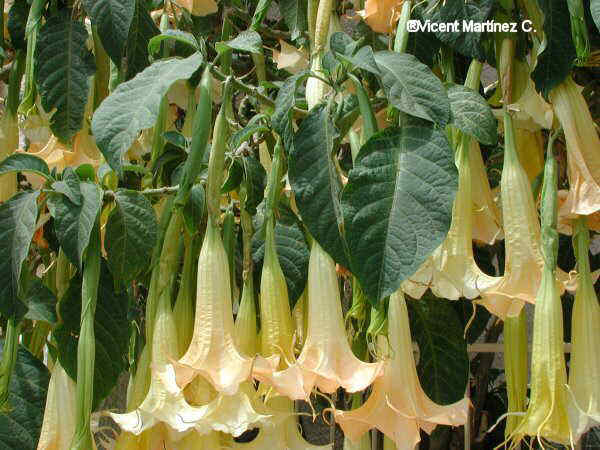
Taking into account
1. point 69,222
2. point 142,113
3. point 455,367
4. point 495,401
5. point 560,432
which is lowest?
point 495,401

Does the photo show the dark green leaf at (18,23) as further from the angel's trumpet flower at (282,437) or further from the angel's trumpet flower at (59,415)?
the angel's trumpet flower at (282,437)

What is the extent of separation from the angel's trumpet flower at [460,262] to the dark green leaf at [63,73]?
1.56 ft

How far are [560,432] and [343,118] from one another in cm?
37

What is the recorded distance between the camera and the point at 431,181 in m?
0.69

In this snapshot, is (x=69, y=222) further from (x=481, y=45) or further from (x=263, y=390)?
(x=481, y=45)

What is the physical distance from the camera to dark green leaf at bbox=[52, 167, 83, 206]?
77 centimetres

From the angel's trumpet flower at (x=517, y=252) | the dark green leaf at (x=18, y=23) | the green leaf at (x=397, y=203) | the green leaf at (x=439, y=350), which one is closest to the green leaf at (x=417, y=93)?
the green leaf at (x=397, y=203)

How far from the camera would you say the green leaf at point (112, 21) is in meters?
0.89

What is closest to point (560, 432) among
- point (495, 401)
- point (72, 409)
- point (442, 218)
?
point (442, 218)

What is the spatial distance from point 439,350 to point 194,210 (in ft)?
1.24

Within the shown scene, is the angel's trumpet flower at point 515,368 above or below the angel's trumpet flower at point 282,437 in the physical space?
above

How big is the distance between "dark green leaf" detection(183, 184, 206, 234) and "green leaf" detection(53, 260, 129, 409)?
11 cm

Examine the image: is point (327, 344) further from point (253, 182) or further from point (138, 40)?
point (138, 40)

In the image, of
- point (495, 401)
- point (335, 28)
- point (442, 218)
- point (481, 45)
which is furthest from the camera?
point (495, 401)
